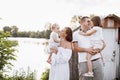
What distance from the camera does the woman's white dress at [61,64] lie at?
7.73m

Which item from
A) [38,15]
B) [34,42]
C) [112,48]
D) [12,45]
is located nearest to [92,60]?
[12,45]

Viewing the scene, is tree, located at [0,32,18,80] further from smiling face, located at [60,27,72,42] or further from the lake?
the lake

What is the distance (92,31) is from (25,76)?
16.6 ft

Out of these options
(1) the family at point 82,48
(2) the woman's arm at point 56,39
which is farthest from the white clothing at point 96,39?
(2) the woman's arm at point 56,39

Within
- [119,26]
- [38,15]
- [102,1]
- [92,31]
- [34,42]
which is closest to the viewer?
[92,31]

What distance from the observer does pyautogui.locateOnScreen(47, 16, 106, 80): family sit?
7594 mm

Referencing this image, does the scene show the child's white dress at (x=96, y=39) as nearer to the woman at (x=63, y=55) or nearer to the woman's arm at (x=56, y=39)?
the woman at (x=63, y=55)

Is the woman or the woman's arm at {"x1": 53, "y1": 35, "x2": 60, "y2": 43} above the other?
the woman's arm at {"x1": 53, "y1": 35, "x2": 60, "y2": 43}

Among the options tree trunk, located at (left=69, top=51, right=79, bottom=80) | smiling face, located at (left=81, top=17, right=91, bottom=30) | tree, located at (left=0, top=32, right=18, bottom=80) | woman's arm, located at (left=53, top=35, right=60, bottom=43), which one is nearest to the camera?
smiling face, located at (left=81, top=17, right=91, bottom=30)

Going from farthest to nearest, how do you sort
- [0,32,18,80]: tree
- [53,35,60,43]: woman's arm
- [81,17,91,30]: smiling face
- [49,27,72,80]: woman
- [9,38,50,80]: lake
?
[9,38,50,80]: lake, [0,32,18,80]: tree, [53,35,60,43]: woman's arm, [49,27,72,80]: woman, [81,17,91,30]: smiling face

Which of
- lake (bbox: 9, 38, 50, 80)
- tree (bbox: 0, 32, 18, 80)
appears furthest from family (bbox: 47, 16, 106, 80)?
lake (bbox: 9, 38, 50, 80)

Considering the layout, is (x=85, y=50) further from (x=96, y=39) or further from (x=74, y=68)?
(x=74, y=68)

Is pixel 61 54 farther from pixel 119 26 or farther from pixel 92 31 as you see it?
pixel 119 26

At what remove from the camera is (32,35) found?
58.0ft
